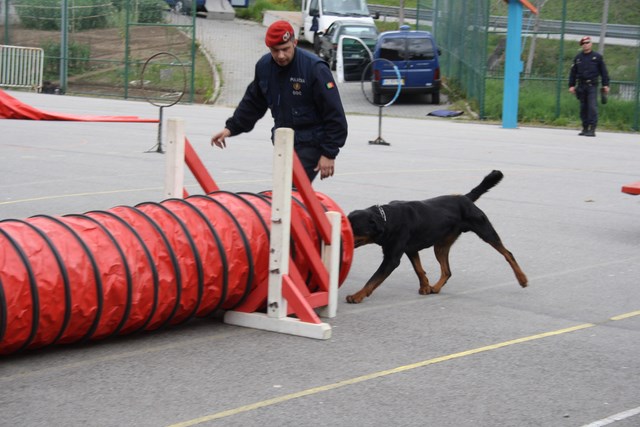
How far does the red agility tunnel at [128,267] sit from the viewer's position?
5.81 m

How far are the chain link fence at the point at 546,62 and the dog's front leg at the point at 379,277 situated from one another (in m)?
20.5

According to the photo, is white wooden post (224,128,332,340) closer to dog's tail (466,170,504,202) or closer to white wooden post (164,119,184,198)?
white wooden post (164,119,184,198)

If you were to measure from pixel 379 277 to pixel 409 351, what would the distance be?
1.18 m

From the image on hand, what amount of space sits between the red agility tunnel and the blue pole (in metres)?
18.9

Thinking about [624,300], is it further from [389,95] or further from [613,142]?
[389,95]

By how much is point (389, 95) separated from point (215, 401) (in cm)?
2543

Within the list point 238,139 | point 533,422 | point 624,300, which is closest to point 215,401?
point 533,422

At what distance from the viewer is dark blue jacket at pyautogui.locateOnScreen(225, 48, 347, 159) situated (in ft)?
24.8

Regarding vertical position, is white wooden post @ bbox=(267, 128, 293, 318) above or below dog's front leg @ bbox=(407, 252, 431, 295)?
above

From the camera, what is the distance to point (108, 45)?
3391cm

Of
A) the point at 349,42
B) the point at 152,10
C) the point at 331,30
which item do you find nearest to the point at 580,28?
the point at 349,42

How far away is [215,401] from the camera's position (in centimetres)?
533

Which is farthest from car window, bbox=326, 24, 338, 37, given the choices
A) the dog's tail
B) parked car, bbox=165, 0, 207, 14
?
the dog's tail

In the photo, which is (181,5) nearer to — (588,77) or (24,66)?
(24,66)
